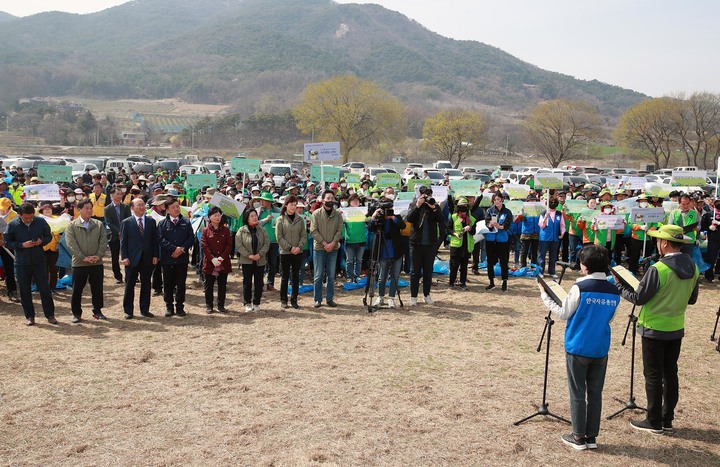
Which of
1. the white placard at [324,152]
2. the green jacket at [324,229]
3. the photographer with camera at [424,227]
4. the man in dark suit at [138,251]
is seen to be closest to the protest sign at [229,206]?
the man in dark suit at [138,251]

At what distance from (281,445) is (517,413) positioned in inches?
92.4

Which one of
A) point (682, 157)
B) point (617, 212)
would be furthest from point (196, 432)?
point (682, 157)

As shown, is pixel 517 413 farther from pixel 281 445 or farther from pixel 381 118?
pixel 381 118

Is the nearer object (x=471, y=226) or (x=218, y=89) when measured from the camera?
(x=471, y=226)

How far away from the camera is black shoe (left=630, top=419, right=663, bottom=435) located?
18.6 feet

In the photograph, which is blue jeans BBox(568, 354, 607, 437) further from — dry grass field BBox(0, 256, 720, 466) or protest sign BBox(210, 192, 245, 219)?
protest sign BBox(210, 192, 245, 219)

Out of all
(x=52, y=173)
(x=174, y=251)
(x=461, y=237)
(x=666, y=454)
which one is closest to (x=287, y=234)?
(x=174, y=251)

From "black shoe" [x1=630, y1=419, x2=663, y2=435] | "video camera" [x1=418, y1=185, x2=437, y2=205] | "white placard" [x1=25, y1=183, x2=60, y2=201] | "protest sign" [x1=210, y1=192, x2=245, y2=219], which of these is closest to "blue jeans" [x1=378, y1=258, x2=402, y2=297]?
"video camera" [x1=418, y1=185, x2=437, y2=205]

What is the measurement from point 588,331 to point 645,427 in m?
1.41

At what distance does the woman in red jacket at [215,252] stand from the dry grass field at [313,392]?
1.55ft

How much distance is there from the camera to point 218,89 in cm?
17288

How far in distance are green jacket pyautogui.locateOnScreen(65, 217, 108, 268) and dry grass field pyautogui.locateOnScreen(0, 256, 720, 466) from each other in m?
1.00

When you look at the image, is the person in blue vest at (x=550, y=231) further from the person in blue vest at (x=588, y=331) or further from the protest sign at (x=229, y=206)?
the person in blue vest at (x=588, y=331)

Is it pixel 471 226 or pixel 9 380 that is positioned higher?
pixel 471 226
